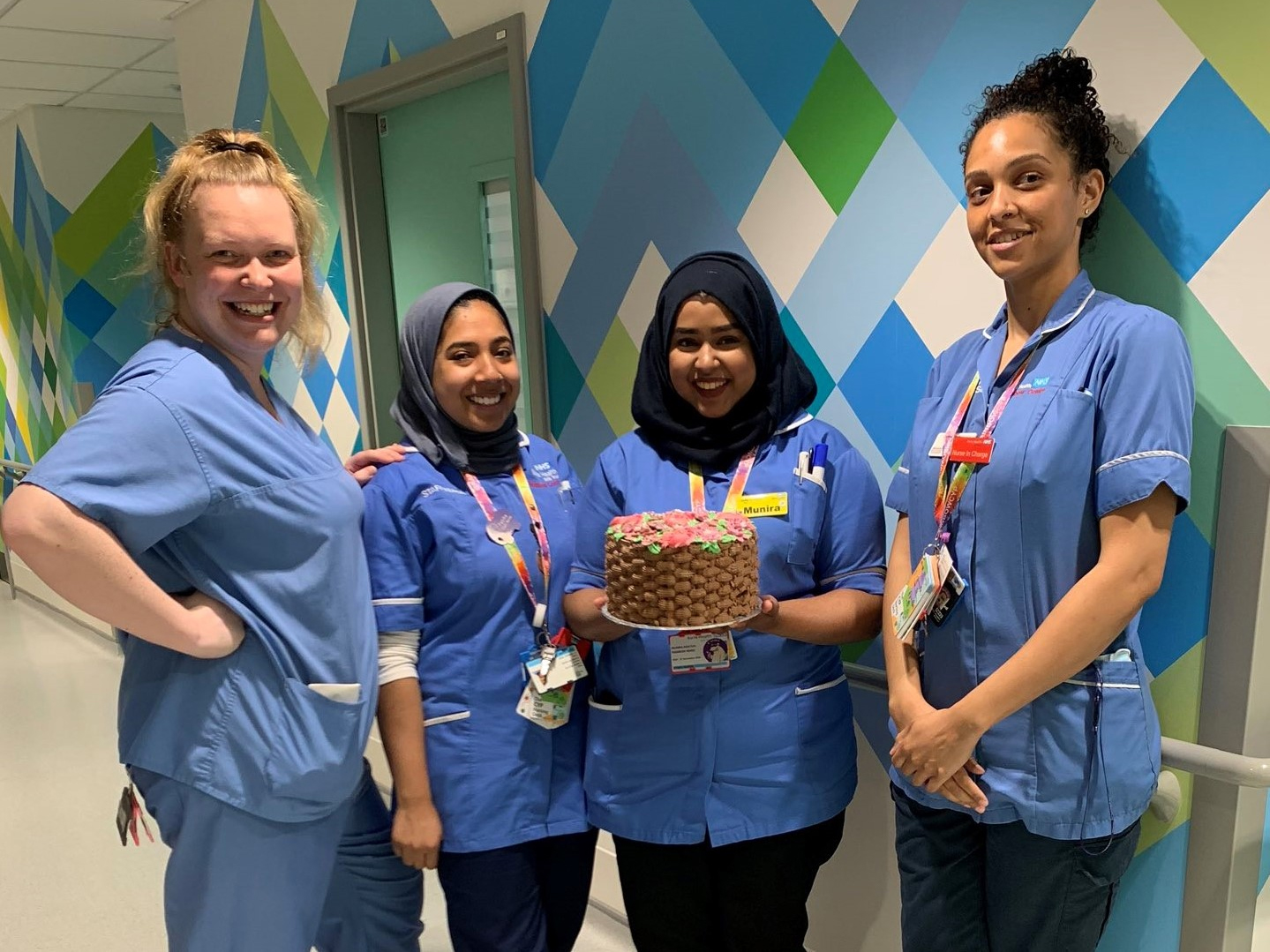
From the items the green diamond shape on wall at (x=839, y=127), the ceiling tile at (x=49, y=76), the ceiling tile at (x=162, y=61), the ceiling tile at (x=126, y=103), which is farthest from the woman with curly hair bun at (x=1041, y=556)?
the ceiling tile at (x=126, y=103)

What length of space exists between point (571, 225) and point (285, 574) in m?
1.44

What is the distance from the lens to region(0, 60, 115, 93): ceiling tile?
4691mm

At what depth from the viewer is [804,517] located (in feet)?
5.47

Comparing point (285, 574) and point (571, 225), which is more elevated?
point (571, 225)

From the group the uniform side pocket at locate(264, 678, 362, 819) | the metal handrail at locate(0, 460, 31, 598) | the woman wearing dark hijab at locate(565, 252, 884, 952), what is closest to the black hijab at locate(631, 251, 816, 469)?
the woman wearing dark hijab at locate(565, 252, 884, 952)

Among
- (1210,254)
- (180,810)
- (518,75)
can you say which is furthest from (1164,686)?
(518,75)

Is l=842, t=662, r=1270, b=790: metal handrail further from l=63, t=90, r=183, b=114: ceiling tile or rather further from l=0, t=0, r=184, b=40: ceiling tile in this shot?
l=63, t=90, r=183, b=114: ceiling tile

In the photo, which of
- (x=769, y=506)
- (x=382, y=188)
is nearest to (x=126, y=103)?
(x=382, y=188)

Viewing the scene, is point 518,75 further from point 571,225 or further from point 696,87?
point 696,87

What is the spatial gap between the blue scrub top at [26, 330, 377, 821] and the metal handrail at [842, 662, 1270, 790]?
1341mm

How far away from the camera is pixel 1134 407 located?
1.29 meters

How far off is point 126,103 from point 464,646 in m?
5.33

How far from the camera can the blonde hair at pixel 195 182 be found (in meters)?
1.43

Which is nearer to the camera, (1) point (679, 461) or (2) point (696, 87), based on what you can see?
(1) point (679, 461)
